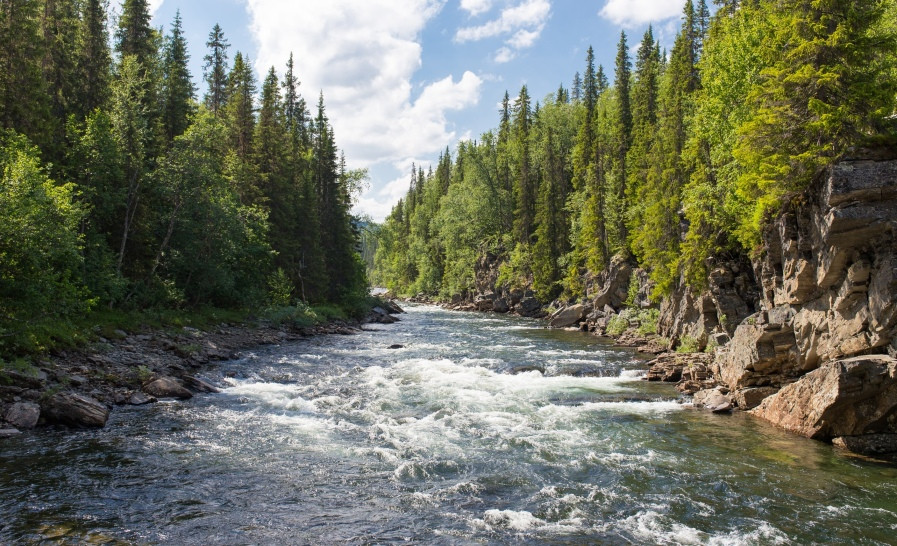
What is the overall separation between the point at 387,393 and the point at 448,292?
2701 inches

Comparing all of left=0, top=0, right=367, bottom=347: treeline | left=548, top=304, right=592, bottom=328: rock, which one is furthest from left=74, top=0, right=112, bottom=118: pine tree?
left=548, top=304, right=592, bottom=328: rock

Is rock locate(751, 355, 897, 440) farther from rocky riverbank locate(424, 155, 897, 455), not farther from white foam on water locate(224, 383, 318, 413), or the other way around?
white foam on water locate(224, 383, 318, 413)

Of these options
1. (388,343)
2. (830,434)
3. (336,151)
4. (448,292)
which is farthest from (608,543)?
(448,292)

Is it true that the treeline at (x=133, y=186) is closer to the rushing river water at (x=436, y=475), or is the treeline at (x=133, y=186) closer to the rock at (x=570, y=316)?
the rushing river water at (x=436, y=475)

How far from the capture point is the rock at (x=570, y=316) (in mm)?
47281

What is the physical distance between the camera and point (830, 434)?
13.9m

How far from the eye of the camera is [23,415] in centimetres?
1334

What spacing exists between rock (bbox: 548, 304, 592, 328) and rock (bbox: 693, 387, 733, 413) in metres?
28.3

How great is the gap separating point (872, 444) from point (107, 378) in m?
21.5

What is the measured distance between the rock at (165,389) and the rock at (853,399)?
18231 millimetres

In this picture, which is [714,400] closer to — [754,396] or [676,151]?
[754,396]

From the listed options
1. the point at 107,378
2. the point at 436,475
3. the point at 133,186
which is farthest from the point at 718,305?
the point at 133,186

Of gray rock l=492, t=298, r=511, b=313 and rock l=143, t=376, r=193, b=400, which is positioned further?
gray rock l=492, t=298, r=511, b=313

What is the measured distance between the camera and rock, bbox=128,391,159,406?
16516mm
